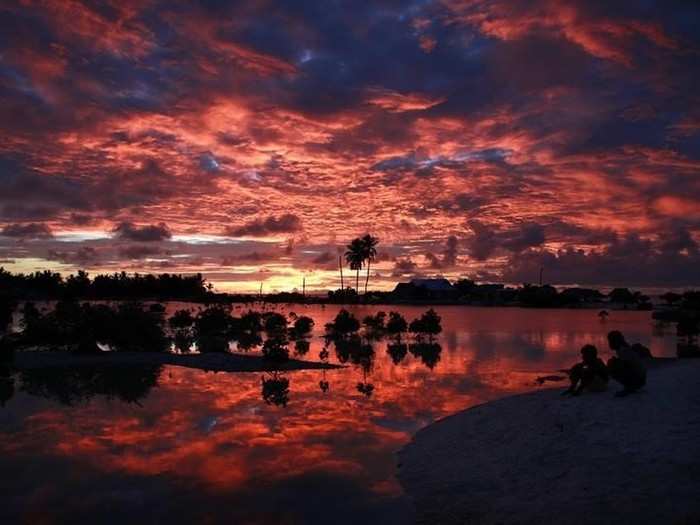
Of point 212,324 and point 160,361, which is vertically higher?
point 212,324

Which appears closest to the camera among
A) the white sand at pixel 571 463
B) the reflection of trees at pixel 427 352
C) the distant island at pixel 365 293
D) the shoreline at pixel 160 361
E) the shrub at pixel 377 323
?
the white sand at pixel 571 463

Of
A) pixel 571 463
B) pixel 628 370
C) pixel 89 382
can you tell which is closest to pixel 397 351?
pixel 89 382

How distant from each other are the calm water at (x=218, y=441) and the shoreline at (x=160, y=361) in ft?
5.43

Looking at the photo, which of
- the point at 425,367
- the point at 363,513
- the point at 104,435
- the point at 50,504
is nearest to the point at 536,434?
the point at 363,513

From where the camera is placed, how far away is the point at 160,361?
105 feet

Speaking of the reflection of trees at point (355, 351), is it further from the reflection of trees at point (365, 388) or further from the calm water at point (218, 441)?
the reflection of trees at point (365, 388)

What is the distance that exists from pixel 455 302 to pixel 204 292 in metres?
84.0

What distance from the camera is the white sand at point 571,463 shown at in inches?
340

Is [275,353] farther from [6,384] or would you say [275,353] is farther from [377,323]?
[377,323]

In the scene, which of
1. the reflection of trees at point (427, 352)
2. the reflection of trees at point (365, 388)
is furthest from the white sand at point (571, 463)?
the reflection of trees at point (427, 352)

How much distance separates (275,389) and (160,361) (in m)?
11.2

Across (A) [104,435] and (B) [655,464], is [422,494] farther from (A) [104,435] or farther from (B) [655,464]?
(A) [104,435]

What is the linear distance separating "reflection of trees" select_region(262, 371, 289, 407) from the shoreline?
2.11 metres

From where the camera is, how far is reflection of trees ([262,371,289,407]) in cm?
2106
